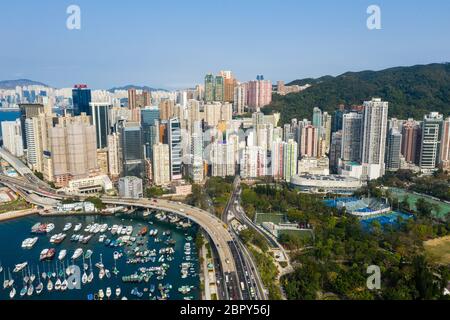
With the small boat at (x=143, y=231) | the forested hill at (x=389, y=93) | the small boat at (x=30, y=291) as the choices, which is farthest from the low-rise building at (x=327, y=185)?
the forested hill at (x=389, y=93)

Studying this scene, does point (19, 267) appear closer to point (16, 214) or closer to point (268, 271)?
point (16, 214)

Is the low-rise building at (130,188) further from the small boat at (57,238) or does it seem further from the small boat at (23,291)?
the small boat at (23,291)

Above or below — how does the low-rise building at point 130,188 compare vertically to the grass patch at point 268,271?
above

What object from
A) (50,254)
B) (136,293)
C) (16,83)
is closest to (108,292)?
(136,293)

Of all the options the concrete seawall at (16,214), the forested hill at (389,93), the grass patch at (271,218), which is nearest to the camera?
the grass patch at (271,218)

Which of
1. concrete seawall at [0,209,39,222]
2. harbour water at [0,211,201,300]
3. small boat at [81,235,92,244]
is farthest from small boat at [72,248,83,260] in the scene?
concrete seawall at [0,209,39,222]

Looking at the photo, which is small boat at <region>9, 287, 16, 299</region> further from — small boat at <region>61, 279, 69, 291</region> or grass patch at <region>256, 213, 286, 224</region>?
grass patch at <region>256, 213, 286, 224</region>
